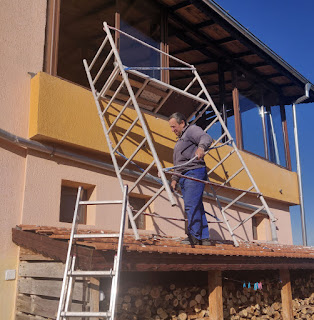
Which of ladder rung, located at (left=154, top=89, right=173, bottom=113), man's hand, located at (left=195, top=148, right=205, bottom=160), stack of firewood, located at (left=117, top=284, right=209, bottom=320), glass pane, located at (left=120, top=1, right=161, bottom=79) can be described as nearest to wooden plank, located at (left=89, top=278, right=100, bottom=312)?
stack of firewood, located at (left=117, top=284, right=209, bottom=320)

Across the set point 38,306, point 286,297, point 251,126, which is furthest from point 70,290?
point 251,126

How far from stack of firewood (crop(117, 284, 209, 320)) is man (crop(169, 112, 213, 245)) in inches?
23.3

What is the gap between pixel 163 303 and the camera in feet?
15.0

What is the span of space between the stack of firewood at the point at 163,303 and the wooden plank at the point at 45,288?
61 centimetres

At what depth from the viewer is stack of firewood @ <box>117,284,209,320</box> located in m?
4.23

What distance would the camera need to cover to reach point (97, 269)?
134 inches

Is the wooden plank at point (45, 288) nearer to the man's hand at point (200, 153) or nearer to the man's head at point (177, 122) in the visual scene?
the man's hand at point (200, 153)

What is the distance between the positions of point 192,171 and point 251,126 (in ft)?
17.3

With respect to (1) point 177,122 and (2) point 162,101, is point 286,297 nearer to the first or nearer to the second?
(1) point 177,122

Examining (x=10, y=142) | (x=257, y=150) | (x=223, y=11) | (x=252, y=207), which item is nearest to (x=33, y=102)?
(x=10, y=142)

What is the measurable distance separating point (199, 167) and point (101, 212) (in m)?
1.51

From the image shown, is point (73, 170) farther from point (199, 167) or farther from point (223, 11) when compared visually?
point (223, 11)

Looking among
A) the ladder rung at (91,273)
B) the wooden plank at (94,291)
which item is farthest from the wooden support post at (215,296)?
the ladder rung at (91,273)

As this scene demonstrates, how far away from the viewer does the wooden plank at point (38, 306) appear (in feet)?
13.0
